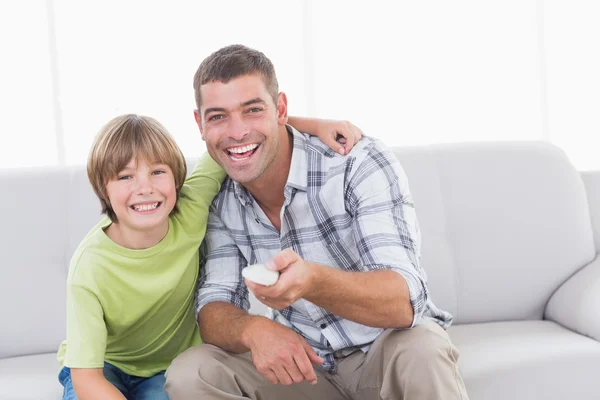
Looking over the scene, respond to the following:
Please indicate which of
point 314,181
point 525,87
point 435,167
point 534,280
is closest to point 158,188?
point 314,181

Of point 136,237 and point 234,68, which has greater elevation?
point 234,68

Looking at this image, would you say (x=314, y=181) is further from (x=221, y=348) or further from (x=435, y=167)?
(x=435, y=167)

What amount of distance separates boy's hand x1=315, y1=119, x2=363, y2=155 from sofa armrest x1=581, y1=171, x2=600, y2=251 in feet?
3.15

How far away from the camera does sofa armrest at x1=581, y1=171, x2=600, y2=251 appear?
7.60 ft

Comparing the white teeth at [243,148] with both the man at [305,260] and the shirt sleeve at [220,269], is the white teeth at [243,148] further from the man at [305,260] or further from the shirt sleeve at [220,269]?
the shirt sleeve at [220,269]

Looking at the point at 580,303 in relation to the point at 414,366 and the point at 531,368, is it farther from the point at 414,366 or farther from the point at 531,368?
the point at 414,366

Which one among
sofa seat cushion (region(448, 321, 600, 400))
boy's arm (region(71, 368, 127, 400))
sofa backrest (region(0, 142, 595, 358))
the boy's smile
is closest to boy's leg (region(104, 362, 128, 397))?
boy's arm (region(71, 368, 127, 400))

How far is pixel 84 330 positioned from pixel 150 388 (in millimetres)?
225

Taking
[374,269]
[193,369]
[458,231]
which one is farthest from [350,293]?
[458,231]

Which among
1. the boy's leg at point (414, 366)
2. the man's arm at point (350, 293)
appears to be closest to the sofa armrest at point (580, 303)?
the boy's leg at point (414, 366)

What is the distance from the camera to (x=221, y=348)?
1.65m

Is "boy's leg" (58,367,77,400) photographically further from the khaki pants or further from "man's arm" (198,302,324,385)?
"man's arm" (198,302,324,385)

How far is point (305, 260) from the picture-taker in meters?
1.56

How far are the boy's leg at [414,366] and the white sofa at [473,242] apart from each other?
417 mm
